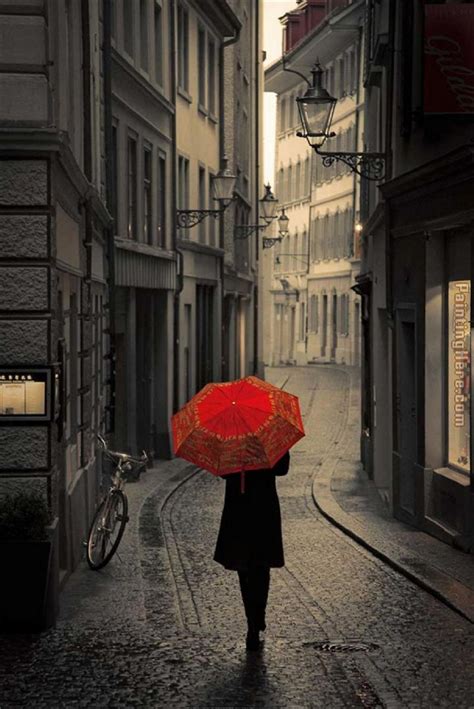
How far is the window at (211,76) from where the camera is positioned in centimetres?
3650

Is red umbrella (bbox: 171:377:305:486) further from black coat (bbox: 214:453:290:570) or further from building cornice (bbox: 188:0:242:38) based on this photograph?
building cornice (bbox: 188:0:242:38)

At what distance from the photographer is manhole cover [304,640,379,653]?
35.8ft

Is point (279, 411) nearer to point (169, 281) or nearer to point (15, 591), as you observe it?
point (15, 591)

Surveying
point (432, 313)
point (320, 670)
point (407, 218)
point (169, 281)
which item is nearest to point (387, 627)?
point (320, 670)

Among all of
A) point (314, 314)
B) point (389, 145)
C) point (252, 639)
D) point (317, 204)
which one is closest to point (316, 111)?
point (389, 145)

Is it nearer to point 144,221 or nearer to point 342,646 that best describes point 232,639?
point 342,646

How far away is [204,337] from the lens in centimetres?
3684

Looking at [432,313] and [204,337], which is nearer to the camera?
[432,313]

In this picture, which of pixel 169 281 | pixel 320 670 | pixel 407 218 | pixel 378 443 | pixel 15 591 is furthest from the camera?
pixel 169 281

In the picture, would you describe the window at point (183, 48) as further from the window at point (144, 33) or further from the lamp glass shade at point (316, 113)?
the lamp glass shade at point (316, 113)

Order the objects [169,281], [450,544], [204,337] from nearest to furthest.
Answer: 1. [450,544]
2. [169,281]
3. [204,337]

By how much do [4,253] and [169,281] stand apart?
1734 cm

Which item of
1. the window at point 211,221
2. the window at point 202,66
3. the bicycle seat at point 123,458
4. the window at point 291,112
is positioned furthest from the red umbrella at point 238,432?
the window at point 291,112

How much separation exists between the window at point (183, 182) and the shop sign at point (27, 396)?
20143mm
